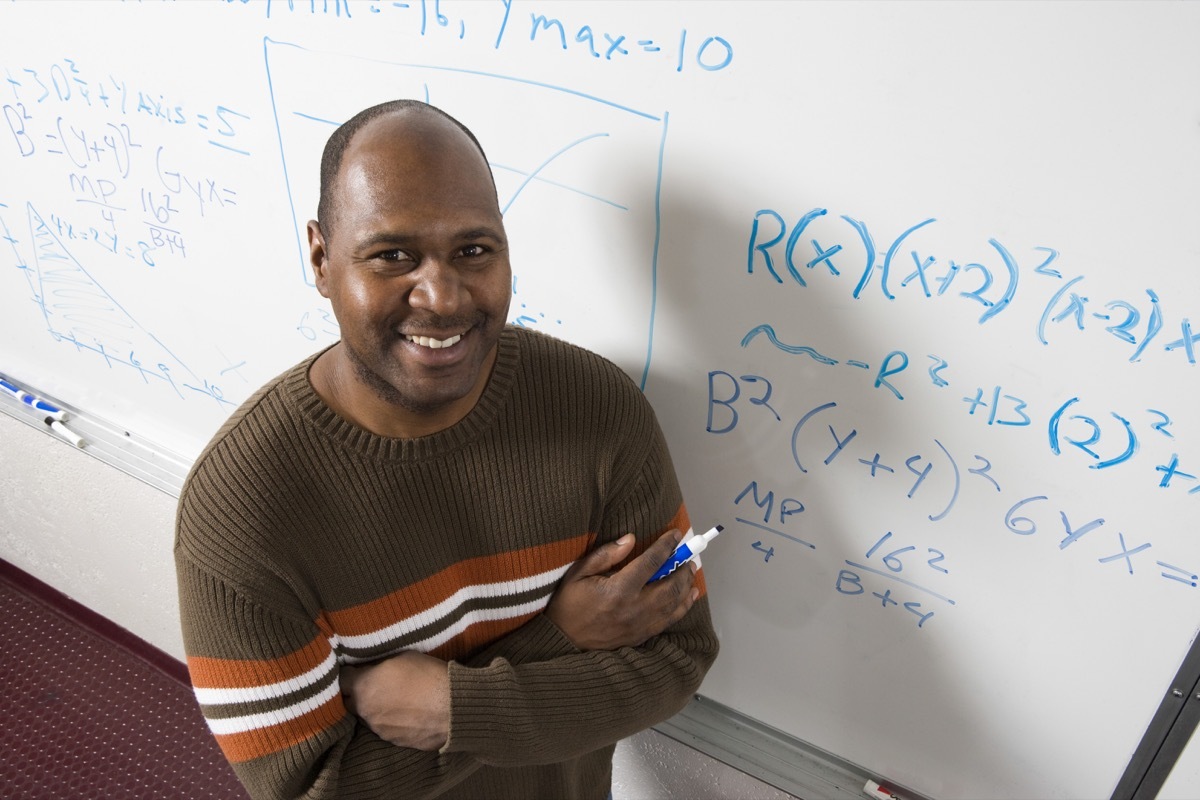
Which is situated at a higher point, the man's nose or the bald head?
the bald head

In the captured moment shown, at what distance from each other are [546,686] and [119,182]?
1.03m

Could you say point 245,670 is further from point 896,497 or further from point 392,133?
point 896,497

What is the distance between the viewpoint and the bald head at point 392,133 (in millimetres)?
779

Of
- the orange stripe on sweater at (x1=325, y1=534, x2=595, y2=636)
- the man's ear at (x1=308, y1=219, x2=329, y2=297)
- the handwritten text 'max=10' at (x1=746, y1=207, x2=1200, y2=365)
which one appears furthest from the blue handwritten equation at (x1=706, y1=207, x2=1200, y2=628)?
the man's ear at (x1=308, y1=219, x2=329, y2=297)

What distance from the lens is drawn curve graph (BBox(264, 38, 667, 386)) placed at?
0.95 meters

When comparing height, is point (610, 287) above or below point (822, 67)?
below

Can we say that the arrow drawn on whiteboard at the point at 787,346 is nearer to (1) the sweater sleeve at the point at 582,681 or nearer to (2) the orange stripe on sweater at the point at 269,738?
(1) the sweater sleeve at the point at 582,681

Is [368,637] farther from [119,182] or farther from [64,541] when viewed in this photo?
[64,541]

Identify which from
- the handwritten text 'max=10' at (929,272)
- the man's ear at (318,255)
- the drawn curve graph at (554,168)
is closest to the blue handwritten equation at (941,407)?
the handwritten text 'max=10' at (929,272)

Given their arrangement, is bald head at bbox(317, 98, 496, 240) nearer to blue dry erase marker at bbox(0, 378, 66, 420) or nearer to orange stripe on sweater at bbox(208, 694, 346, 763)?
orange stripe on sweater at bbox(208, 694, 346, 763)

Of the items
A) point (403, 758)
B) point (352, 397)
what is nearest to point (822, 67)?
point (352, 397)

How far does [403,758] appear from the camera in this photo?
96 cm

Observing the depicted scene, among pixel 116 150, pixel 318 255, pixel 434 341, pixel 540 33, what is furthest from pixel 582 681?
pixel 116 150

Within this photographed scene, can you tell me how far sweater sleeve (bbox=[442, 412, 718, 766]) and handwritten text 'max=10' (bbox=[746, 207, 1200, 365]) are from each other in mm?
255
